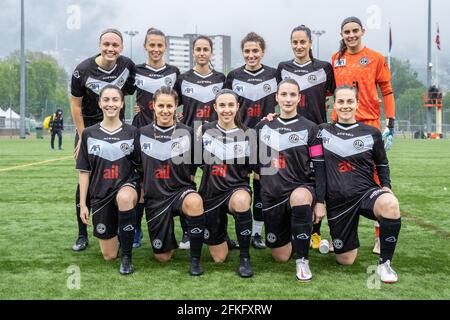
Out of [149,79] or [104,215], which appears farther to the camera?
[149,79]

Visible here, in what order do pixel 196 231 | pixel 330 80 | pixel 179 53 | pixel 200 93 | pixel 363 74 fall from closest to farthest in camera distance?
1. pixel 196 231
2. pixel 363 74
3. pixel 330 80
4. pixel 200 93
5. pixel 179 53

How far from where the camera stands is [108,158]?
4121 mm

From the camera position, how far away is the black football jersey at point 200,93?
470cm

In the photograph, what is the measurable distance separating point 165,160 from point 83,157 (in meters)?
0.71

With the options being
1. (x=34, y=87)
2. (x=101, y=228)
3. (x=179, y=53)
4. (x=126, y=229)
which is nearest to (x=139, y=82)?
(x=101, y=228)

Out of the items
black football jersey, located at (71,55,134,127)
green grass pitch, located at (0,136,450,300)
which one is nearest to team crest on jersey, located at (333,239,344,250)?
green grass pitch, located at (0,136,450,300)

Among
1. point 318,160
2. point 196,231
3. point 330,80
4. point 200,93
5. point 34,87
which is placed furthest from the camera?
point 34,87

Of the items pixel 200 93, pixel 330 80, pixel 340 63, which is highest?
pixel 340 63

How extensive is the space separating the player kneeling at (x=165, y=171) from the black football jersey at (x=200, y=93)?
62 cm

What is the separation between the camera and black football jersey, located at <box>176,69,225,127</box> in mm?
4699

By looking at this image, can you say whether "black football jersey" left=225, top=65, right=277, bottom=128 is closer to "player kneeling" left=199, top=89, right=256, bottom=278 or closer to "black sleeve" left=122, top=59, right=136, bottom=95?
"player kneeling" left=199, top=89, right=256, bottom=278

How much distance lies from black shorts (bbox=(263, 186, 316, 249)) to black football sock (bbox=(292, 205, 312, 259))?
0.24 meters

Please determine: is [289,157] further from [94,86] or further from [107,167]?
[94,86]

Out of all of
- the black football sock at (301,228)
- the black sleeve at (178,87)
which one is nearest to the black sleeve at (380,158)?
the black football sock at (301,228)
